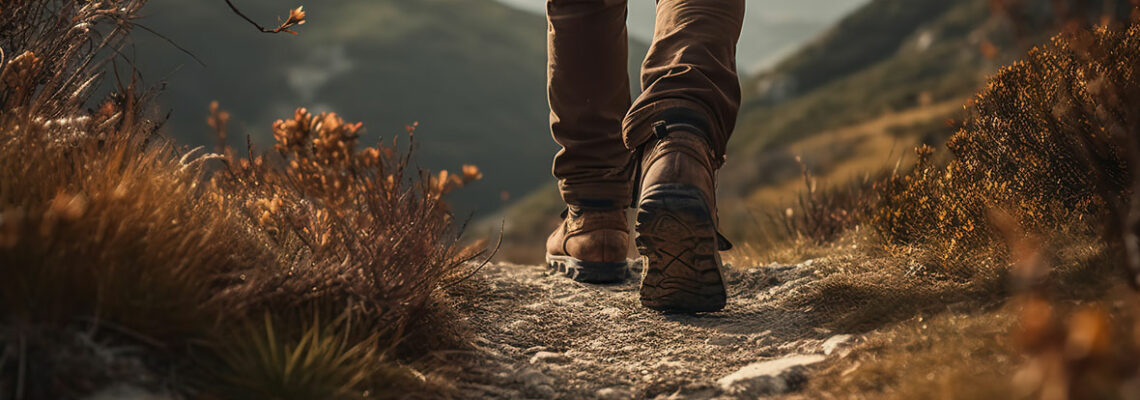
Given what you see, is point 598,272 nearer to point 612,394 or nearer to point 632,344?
point 632,344

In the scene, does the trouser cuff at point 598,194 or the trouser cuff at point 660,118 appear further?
the trouser cuff at point 598,194

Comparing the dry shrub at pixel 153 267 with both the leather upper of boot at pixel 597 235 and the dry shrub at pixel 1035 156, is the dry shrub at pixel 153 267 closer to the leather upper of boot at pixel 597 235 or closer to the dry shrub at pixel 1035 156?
the leather upper of boot at pixel 597 235

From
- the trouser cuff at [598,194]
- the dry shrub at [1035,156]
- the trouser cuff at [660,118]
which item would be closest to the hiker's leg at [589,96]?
the trouser cuff at [598,194]

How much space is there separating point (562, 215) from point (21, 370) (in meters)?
2.41

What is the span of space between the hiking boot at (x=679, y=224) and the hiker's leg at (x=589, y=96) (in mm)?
650

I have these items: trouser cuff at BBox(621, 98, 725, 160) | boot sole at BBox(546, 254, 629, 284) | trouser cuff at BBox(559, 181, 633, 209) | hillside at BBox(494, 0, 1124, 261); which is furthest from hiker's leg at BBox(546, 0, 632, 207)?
hillside at BBox(494, 0, 1124, 261)

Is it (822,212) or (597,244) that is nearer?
(597,244)

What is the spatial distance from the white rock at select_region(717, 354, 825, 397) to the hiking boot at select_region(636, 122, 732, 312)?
433 millimetres

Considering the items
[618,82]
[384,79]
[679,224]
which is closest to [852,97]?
[384,79]

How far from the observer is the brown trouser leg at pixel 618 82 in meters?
2.29

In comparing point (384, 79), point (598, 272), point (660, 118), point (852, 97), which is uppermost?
point (384, 79)

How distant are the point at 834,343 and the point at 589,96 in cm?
148

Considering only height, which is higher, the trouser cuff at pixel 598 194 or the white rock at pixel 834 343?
the trouser cuff at pixel 598 194

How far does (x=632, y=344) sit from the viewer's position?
81.9 inches
